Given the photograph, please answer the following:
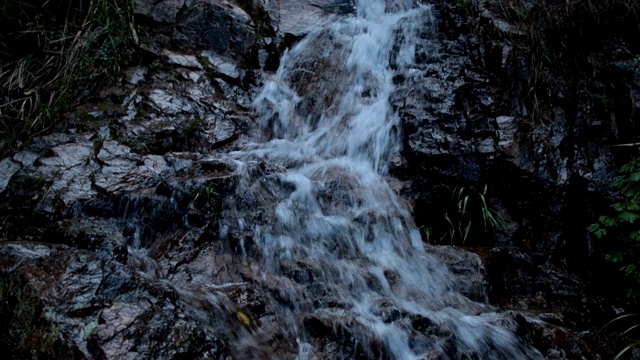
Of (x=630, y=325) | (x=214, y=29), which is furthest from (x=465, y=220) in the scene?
(x=214, y=29)

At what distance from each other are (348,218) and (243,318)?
5.03 feet

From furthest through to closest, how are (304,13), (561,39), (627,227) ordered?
(304,13) < (561,39) < (627,227)

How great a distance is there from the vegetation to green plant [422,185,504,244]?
12.9ft

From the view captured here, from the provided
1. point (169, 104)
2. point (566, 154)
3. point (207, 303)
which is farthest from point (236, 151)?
point (566, 154)

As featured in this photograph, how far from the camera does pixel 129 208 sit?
348cm

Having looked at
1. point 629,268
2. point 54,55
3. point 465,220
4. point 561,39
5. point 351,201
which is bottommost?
point 351,201

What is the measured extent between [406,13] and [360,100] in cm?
198

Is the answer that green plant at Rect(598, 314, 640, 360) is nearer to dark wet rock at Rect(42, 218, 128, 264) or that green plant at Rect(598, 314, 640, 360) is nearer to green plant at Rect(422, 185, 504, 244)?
green plant at Rect(422, 185, 504, 244)

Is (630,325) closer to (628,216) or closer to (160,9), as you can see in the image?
(628,216)

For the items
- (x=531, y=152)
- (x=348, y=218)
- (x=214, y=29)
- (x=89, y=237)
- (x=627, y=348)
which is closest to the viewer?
(x=89, y=237)

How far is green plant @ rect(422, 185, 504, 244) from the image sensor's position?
3.94 m

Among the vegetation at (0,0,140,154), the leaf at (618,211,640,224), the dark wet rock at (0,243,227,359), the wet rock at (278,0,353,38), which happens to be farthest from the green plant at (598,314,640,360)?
the vegetation at (0,0,140,154)

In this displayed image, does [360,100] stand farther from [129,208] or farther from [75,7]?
[75,7]

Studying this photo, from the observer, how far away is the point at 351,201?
4.02 meters
